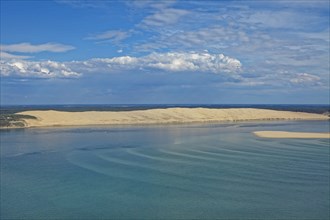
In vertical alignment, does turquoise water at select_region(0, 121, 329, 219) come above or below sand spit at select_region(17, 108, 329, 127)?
below

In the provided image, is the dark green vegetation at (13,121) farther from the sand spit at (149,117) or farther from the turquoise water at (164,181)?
the turquoise water at (164,181)

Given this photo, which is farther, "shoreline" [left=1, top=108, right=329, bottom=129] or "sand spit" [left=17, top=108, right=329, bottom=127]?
"sand spit" [left=17, top=108, right=329, bottom=127]

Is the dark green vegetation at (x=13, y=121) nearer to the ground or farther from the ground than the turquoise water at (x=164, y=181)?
farther from the ground

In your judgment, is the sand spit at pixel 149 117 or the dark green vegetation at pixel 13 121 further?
the sand spit at pixel 149 117

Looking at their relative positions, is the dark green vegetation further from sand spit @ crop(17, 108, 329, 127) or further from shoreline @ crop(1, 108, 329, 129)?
sand spit @ crop(17, 108, 329, 127)

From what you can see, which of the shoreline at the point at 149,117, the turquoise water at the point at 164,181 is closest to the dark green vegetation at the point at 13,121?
the shoreline at the point at 149,117

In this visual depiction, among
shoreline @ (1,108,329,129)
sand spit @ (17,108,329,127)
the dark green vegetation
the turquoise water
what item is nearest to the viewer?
the turquoise water

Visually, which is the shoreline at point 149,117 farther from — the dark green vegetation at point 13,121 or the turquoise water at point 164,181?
the turquoise water at point 164,181

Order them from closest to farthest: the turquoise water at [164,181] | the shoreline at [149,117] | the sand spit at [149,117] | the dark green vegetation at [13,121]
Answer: the turquoise water at [164,181]
the dark green vegetation at [13,121]
the shoreline at [149,117]
the sand spit at [149,117]

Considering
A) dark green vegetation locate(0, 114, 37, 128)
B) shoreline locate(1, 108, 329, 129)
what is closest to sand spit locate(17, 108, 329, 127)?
shoreline locate(1, 108, 329, 129)

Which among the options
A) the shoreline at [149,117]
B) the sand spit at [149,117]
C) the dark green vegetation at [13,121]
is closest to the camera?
the dark green vegetation at [13,121]
